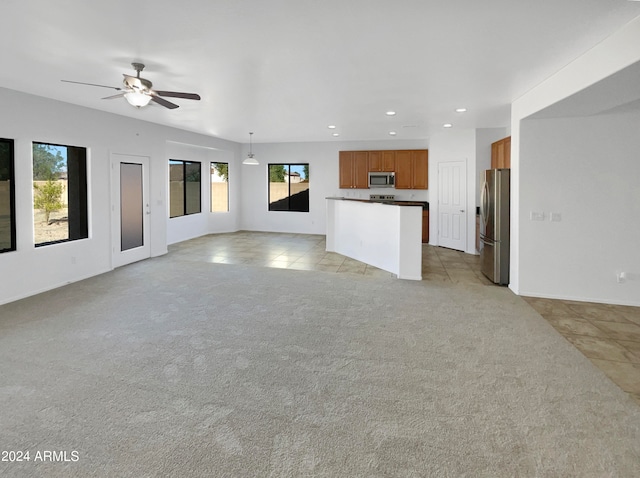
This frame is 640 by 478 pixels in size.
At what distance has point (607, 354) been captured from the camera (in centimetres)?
322

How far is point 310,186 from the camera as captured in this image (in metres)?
10.5

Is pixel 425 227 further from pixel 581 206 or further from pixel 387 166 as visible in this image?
pixel 581 206

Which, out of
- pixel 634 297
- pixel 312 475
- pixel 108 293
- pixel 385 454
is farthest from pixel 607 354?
pixel 108 293

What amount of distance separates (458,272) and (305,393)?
176 inches

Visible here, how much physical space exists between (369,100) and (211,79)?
2.21m

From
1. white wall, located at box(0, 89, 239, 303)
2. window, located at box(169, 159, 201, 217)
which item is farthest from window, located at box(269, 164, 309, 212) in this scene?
white wall, located at box(0, 89, 239, 303)

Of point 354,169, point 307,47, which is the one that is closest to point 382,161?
point 354,169

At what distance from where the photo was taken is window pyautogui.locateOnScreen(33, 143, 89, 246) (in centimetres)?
518

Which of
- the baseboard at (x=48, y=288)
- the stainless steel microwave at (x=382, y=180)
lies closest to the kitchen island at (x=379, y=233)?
the stainless steel microwave at (x=382, y=180)

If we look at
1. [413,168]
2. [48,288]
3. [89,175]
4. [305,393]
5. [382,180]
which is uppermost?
[413,168]

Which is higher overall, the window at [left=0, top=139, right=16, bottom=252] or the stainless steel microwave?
the stainless steel microwave

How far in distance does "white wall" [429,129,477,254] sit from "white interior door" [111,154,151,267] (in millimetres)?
6438

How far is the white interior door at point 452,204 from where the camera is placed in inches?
320

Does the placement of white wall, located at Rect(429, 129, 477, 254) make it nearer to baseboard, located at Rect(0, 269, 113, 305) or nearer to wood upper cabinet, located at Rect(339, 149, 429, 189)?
wood upper cabinet, located at Rect(339, 149, 429, 189)
